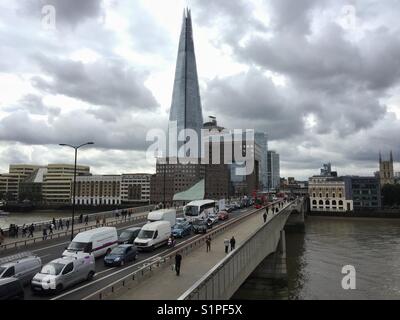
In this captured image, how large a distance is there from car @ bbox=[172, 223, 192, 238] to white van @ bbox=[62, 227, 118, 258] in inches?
336

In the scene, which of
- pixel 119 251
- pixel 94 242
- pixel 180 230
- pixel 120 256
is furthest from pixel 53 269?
pixel 180 230

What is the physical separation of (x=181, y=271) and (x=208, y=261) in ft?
11.9

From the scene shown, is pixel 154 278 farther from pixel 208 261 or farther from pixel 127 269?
pixel 208 261

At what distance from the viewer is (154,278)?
20312 mm

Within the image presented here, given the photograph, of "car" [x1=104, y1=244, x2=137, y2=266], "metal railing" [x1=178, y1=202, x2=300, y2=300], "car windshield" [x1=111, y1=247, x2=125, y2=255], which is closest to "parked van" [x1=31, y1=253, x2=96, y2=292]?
"car" [x1=104, y1=244, x2=137, y2=266]

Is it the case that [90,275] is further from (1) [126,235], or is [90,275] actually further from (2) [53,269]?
(1) [126,235]

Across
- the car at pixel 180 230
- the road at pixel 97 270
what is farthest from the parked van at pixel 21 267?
the car at pixel 180 230

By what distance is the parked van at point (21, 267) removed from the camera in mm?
18562

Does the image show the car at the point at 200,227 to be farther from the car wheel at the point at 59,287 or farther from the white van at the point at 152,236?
the car wheel at the point at 59,287

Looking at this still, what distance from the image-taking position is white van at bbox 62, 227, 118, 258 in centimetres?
2555

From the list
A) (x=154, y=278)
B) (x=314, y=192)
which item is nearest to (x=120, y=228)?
(x=154, y=278)

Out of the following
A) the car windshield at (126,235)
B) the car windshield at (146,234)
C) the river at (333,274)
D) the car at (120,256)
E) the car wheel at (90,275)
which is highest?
the car windshield at (146,234)

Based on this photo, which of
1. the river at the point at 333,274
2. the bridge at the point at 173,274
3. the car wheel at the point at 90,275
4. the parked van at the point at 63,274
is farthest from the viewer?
the river at the point at 333,274

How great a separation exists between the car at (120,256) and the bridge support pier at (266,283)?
11326 mm
